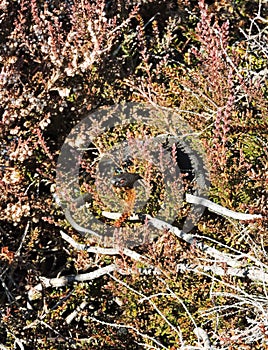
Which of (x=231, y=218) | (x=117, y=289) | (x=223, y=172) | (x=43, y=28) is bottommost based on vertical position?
(x=117, y=289)

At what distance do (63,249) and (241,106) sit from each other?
4.07 feet

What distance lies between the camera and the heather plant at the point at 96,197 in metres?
2.39

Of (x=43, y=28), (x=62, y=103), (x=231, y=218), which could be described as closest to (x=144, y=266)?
(x=231, y=218)

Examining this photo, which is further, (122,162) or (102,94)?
(102,94)

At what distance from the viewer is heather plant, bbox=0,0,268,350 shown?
2.39m

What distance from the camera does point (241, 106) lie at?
288 cm

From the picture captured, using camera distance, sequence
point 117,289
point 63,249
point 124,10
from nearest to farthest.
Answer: point 117,289 < point 63,249 < point 124,10

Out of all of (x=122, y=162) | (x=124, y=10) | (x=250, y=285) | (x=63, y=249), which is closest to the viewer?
(x=250, y=285)

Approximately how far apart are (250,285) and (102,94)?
4.32 feet

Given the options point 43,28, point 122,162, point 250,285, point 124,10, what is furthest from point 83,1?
point 250,285

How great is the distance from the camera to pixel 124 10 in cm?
318

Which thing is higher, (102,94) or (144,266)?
(102,94)

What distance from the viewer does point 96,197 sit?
2.54 metres

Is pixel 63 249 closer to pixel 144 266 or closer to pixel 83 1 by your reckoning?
pixel 144 266
